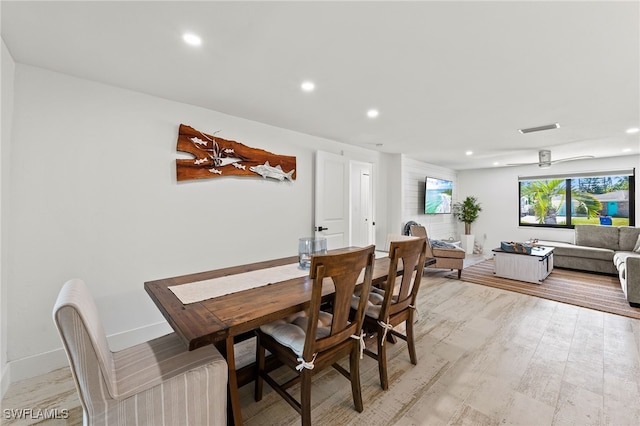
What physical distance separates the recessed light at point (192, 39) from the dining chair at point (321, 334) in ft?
5.14

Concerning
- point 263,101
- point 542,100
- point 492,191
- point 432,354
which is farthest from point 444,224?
point 263,101

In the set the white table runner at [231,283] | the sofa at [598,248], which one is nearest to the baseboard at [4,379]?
the white table runner at [231,283]

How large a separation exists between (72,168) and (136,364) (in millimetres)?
1803

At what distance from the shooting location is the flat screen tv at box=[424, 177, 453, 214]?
20.7 feet

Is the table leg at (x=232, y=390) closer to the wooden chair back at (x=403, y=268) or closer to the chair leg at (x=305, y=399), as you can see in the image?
the chair leg at (x=305, y=399)

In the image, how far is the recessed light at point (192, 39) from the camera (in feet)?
5.54

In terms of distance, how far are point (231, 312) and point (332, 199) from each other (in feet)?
9.71

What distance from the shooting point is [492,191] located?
7.17m

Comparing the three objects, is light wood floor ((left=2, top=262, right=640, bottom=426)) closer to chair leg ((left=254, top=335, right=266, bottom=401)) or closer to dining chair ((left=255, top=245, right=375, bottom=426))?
chair leg ((left=254, top=335, right=266, bottom=401))

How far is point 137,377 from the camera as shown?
1268 millimetres

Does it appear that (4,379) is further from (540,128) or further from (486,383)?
(540,128)

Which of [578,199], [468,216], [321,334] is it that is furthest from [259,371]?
[578,199]

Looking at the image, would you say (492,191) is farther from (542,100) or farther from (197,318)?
(197,318)

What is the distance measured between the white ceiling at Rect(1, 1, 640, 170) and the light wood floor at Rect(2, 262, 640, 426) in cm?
233
